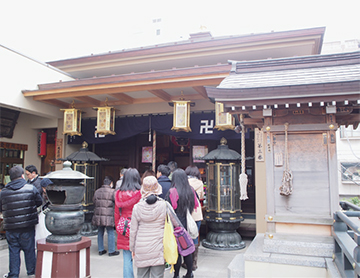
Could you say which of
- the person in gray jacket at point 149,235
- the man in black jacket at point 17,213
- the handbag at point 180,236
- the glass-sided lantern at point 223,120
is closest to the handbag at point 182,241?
the handbag at point 180,236

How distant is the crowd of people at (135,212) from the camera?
12.8 ft

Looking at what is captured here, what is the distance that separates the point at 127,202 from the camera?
489 centimetres

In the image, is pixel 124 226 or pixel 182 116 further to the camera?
Result: pixel 182 116

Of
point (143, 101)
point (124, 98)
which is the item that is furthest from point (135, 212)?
point (143, 101)

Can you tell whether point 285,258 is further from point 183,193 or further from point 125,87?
point 125,87

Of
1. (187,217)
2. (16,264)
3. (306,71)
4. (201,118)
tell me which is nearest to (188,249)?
(187,217)

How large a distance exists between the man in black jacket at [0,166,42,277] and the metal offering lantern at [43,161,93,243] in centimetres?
71

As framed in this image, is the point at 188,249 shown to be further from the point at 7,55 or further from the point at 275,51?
the point at 7,55

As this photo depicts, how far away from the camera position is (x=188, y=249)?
432cm

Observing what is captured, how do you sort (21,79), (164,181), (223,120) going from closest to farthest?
(164,181) < (223,120) < (21,79)

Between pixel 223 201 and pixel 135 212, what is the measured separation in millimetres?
4756

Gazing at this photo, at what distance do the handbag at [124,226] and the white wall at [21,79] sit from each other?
6759mm

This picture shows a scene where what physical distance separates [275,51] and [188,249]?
7583mm

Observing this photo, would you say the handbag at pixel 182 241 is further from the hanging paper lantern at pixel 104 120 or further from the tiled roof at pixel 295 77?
the hanging paper lantern at pixel 104 120
